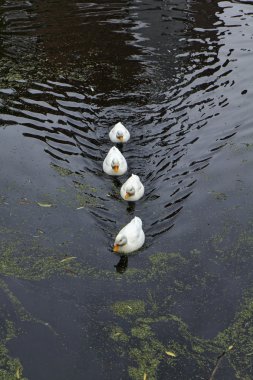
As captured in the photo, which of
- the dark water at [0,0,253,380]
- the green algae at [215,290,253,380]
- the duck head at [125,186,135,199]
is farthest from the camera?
the duck head at [125,186,135,199]

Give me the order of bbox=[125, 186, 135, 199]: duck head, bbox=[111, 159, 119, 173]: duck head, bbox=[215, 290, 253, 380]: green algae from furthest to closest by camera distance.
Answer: bbox=[111, 159, 119, 173]: duck head → bbox=[125, 186, 135, 199]: duck head → bbox=[215, 290, 253, 380]: green algae

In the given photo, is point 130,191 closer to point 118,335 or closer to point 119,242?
point 119,242

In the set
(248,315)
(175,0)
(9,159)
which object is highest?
(175,0)

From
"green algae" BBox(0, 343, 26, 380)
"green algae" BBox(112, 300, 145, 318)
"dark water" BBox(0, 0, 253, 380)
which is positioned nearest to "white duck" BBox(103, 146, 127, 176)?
"dark water" BBox(0, 0, 253, 380)

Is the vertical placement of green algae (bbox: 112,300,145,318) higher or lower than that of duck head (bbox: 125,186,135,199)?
lower

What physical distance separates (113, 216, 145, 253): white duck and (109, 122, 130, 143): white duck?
2040 mm

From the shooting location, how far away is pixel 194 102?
28.3 feet

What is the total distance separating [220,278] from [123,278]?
1.02m

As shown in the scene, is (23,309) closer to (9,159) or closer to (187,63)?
(9,159)

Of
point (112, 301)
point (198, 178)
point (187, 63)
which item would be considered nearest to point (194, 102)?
point (187, 63)

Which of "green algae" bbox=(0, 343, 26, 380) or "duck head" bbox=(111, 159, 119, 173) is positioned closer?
"green algae" bbox=(0, 343, 26, 380)

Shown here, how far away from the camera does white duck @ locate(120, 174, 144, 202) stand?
6266 millimetres

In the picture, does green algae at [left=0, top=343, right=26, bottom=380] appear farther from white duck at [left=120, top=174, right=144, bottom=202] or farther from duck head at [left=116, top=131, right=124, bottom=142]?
duck head at [left=116, top=131, right=124, bottom=142]

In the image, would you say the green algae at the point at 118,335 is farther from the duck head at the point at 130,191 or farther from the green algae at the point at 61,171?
the green algae at the point at 61,171
